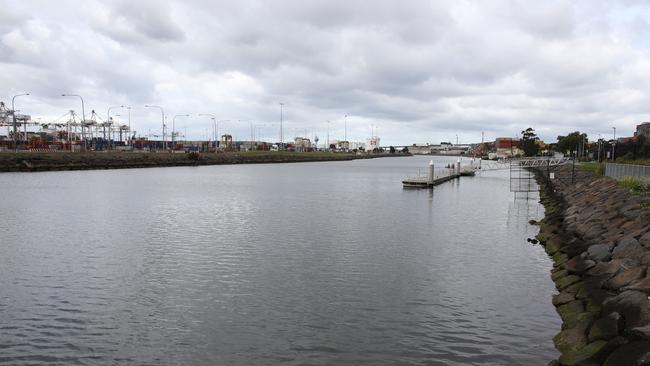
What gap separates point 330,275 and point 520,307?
7592 mm

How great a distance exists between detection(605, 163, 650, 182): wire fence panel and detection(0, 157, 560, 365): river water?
11330mm

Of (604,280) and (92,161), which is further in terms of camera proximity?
(92,161)

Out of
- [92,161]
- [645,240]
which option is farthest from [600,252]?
[92,161]

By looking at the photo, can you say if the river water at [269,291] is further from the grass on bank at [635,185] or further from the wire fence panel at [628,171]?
the wire fence panel at [628,171]

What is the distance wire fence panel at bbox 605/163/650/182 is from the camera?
3941cm

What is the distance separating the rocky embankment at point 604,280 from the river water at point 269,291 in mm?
848

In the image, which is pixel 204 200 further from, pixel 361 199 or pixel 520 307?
pixel 520 307

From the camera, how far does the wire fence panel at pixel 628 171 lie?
3941 cm

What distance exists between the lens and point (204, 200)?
51.8 metres

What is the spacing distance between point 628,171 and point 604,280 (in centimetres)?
3136

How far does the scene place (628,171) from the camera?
146 ft

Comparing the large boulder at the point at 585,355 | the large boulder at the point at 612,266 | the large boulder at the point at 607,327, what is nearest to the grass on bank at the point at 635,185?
the large boulder at the point at 612,266

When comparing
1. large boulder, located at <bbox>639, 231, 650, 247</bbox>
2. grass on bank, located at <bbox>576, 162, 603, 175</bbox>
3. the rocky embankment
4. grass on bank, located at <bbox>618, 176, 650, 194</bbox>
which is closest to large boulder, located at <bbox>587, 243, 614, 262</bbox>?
the rocky embankment

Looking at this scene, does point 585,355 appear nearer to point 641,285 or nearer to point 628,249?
point 641,285
